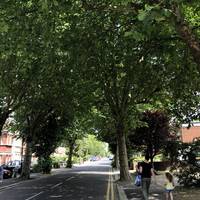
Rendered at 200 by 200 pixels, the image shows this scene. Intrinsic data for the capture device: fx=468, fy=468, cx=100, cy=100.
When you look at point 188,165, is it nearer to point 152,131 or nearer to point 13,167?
point 152,131

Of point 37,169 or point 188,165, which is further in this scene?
point 37,169

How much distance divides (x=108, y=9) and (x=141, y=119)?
2836 cm

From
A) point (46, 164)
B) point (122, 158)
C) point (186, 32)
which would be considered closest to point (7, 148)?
point (46, 164)

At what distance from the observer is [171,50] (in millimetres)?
17109

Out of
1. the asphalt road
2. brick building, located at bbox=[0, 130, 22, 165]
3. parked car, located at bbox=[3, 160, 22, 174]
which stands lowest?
the asphalt road

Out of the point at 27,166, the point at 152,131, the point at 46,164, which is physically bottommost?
the point at 27,166

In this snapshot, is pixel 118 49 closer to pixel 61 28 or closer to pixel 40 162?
pixel 61 28

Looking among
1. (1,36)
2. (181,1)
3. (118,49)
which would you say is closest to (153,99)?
(118,49)

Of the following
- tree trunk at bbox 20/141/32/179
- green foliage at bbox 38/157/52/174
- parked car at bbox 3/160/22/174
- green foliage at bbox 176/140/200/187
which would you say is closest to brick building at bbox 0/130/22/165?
parked car at bbox 3/160/22/174

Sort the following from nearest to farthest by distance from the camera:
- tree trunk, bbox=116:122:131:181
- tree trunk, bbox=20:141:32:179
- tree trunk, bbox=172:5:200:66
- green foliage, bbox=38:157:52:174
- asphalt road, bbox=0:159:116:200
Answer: tree trunk, bbox=172:5:200:66 < asphalt road, bbox=0:159:116:200 < tree trunk, bbox=116:122:131:181 < tree trunk, bbox=20:141:32:179 < green foliage, bbox=38:157:52:174

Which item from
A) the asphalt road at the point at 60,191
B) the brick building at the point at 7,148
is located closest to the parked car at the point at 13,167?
the asphalt road at the point at 60,191

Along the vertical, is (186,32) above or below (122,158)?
above

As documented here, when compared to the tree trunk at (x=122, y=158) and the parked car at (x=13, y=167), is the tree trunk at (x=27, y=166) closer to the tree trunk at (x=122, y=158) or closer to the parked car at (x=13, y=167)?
the parked car at (x=13, y=167)

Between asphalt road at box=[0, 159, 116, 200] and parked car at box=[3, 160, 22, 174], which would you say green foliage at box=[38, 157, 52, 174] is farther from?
asphalt road at box=[0, 159, 116, 200]
